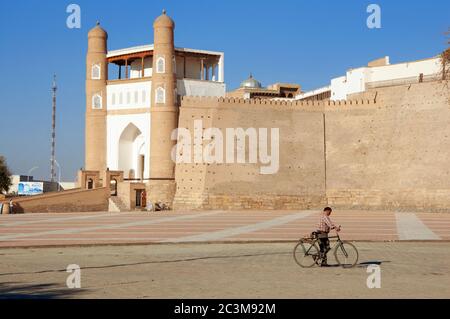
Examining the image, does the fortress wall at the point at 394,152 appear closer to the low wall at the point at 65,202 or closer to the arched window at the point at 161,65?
the arched window at the point at 161,65

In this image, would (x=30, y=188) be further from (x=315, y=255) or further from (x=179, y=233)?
(x=315, y=255)

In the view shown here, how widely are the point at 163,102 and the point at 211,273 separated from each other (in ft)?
92.9

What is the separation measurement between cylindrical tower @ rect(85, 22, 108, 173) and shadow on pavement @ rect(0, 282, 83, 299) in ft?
106

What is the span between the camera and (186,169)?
1446 inches

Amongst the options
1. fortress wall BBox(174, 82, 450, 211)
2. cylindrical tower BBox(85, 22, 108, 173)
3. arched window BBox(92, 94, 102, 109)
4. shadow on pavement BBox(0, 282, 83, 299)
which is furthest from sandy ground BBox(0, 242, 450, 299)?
arched window BBox(92, 94, 102, 109)

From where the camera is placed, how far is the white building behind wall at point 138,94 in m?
40.0

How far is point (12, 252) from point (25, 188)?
153 ft

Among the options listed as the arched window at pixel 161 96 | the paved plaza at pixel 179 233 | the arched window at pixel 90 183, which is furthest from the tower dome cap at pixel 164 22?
the paved plaza at pixel 179 233

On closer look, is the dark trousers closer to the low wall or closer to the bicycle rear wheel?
the bicycle rear wheel

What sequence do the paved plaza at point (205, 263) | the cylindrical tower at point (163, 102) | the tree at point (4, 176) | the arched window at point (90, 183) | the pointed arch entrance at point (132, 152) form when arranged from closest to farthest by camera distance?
the paved plaza at point (205, 263), the cylindrical tower at point (163, 102), the arched window at point (90, 183), the pointed arch entrance at point (132, 152), the tree at point (4, 176)

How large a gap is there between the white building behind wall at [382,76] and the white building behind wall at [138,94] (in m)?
7.78

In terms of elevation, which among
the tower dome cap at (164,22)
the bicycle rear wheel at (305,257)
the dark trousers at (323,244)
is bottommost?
the bicycle rear wheel at (305,257)

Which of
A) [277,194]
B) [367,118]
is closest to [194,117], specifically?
[277,194]

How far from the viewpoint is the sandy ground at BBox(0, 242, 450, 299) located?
27.4ft
